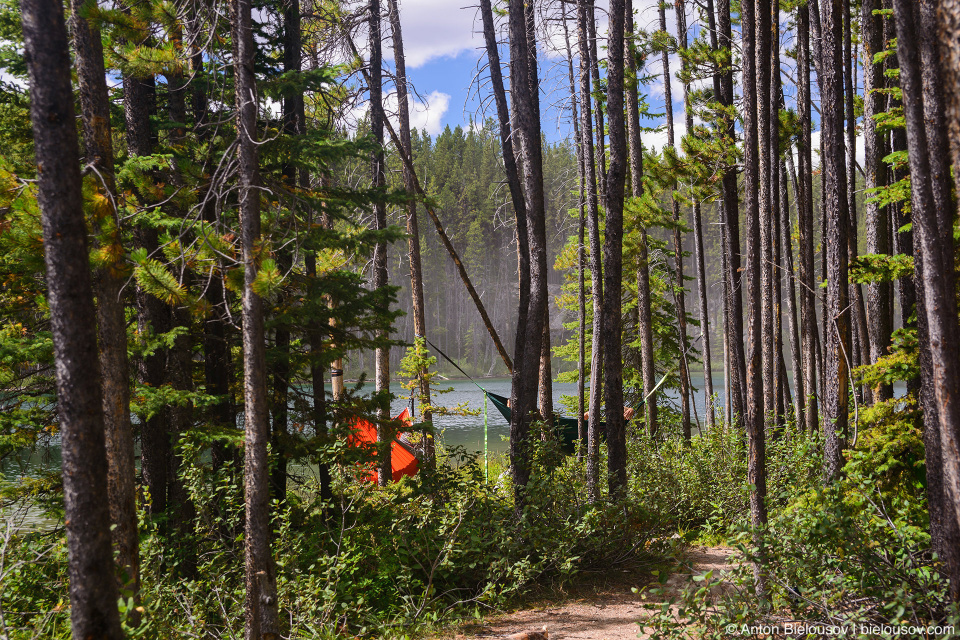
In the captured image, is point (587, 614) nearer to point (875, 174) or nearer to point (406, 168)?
point (875, 174)

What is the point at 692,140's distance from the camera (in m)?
8.72

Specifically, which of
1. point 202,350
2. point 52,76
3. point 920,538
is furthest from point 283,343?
point 920,538

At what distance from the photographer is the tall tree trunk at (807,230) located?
26.0 ft

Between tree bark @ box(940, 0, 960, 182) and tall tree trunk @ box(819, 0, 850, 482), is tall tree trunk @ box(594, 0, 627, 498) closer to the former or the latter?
tall tree trunk @ box(819, 0, 850, 482)

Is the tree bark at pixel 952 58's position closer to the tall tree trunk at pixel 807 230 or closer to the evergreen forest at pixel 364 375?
the evergreen forest at pixel 364 375

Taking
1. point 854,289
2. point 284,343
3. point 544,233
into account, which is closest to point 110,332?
point 284,343

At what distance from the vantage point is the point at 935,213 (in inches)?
126

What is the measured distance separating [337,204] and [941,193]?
16.5 ft

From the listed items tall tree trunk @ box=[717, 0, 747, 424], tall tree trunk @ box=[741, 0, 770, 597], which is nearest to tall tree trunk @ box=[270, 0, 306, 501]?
tall tree trunk @ box=[741, 0, 770, 597]

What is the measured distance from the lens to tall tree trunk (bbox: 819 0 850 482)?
199 inches

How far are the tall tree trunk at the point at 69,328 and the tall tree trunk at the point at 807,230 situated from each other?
7737 mm

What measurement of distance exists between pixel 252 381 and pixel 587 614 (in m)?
3.26

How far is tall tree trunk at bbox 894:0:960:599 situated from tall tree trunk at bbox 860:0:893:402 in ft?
6.80

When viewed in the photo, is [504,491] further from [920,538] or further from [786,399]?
[786,399]
